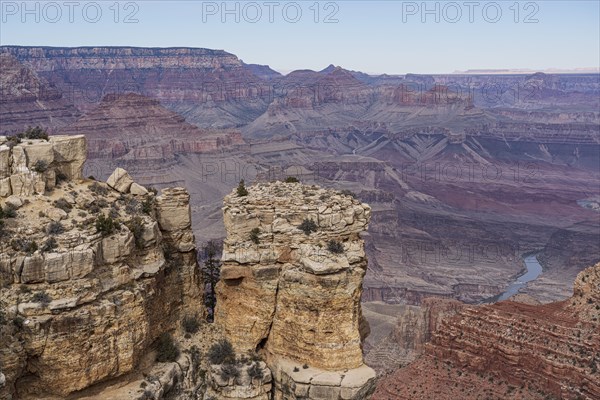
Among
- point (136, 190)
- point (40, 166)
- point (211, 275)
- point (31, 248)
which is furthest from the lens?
point (211, 275)

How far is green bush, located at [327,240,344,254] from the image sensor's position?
22547 mm

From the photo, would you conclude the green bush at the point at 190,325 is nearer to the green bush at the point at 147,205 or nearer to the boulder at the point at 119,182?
the green bush at the point at 147,205

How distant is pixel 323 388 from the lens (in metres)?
21.7

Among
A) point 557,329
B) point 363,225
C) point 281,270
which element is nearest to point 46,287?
point 281,270

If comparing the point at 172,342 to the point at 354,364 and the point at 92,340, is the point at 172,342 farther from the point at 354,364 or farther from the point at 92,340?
the point at 354,364

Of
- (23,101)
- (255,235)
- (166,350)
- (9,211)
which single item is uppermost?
(23,101)

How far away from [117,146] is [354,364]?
129291 mm

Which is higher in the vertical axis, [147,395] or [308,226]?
[308,226]

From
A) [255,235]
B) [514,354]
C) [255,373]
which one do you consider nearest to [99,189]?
[255,235]

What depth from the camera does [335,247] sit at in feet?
74.1

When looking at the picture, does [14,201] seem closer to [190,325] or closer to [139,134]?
[190,325]

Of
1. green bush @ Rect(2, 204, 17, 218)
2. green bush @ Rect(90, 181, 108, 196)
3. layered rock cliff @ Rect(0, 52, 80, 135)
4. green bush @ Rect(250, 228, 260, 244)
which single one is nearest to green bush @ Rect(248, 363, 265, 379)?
green bush @ Rect(250, 228, 260, 244)

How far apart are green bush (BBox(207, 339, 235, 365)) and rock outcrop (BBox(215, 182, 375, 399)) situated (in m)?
0.47

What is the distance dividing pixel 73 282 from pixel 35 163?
176 inches
